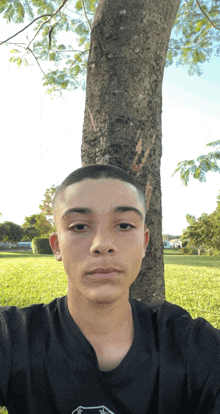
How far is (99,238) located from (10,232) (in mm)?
38385

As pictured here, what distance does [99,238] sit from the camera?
1.37 meters

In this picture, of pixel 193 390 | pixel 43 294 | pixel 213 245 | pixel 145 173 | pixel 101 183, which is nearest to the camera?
pixel 193 390

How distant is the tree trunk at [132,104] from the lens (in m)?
2.24

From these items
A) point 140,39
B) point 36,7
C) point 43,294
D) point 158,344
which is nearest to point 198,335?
point 158,344

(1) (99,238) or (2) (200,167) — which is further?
(2) (200,167)

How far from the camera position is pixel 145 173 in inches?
89.4

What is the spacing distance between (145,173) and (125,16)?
55.2 inches

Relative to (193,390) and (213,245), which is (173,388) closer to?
(193,390)

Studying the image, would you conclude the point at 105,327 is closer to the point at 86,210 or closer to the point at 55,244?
the point at 55,244

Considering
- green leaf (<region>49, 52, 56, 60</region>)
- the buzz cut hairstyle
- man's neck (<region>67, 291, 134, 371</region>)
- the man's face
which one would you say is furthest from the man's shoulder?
green leaf (<region>49, 52, 56, 60</region>)

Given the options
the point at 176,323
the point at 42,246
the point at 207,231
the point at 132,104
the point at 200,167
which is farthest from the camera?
the point at 42,246

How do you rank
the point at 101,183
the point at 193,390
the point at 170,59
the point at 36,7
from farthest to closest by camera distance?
1. the point at 170,59
2. the point at 36,7
3. the point at 101,183
4. the point at 193,390

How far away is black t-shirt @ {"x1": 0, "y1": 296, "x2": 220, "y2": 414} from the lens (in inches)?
53.9

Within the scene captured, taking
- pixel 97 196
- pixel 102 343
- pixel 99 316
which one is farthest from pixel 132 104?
pixel 102 343
